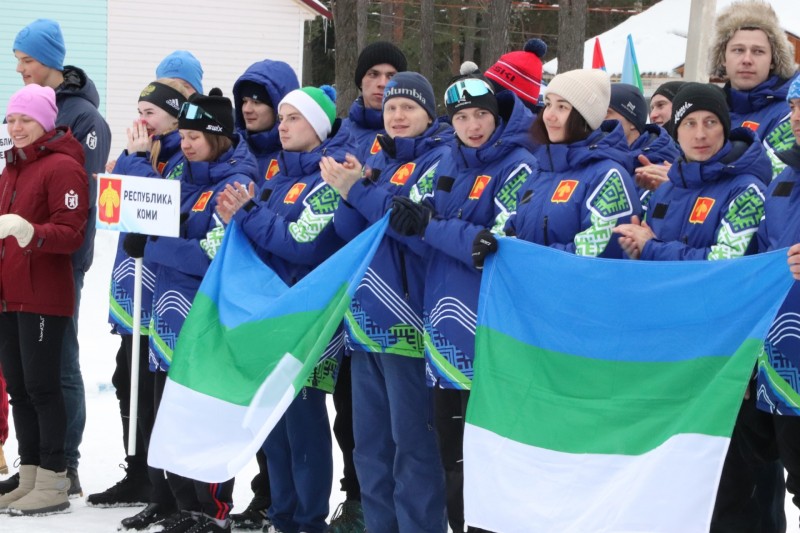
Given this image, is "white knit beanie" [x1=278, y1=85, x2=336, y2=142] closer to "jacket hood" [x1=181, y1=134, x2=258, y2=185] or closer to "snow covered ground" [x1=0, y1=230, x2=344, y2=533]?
"jacket hood" [x1=181, y1=134, x2=258, y2=185]

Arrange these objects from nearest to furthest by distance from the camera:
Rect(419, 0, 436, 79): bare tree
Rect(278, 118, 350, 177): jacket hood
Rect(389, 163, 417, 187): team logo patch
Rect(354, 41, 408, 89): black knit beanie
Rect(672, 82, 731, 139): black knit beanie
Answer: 1. Rect(672, 82, 731, 139): black knit beanie
2. Rect(389, 163, 417, 187): team logo patch
3. Rect(278, 118, 350, 177): jacket hood
4. Rect(354, 41, 408, 89): black knit beanie
5. Rect(419, 0, 436, 79): bare tree

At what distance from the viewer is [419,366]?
5215mm

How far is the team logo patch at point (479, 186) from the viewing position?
16.0ft

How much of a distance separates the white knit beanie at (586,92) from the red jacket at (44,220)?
2.88 meters

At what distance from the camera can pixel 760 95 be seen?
546cm

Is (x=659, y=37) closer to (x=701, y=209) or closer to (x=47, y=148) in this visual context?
(x=47, y=148)

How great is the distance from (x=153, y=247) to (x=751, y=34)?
3.04 meters

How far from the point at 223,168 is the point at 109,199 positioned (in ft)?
1.97

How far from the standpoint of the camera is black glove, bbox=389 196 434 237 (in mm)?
4902

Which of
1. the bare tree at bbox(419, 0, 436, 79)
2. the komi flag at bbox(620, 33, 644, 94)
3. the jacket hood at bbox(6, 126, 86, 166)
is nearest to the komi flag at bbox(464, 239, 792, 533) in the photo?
the jacket hood at bbox(6, 126, 86, 166)

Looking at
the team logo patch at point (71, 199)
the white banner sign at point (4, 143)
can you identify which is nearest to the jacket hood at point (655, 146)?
the team logo patch at point (71, 199)

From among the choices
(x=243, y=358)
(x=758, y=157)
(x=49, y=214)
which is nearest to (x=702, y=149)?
(x=758, y=157)

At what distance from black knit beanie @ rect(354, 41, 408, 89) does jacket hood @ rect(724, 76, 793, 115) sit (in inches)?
74.8

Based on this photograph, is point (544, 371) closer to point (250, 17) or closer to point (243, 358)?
point (243, 358)
